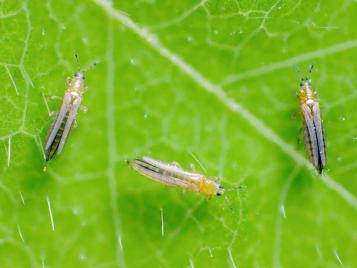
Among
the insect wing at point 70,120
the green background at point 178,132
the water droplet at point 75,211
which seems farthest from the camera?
the water droplet at point 75,211

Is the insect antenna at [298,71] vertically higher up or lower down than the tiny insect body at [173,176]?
higher up

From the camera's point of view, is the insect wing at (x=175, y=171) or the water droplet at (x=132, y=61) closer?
the water droplet at (x=132, y=61)

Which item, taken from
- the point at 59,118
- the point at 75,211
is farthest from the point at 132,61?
the point at 75,211

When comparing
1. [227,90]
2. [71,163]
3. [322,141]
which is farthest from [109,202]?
[322,141]

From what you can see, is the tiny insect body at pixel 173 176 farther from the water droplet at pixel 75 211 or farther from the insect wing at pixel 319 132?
the insect wing at pixel 319 132

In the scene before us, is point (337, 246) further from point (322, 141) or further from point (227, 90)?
point (227, 90)

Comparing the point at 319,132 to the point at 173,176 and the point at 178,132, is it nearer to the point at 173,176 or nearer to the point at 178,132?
the point at 178,132

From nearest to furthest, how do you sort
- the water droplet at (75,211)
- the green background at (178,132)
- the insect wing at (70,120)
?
1. the green background at (178,132)
2. the insect wing at (70,120)
3. the water droplet at (75,211)

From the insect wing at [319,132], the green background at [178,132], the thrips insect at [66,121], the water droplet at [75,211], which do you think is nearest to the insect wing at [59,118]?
the thrips insect at [66,121]
